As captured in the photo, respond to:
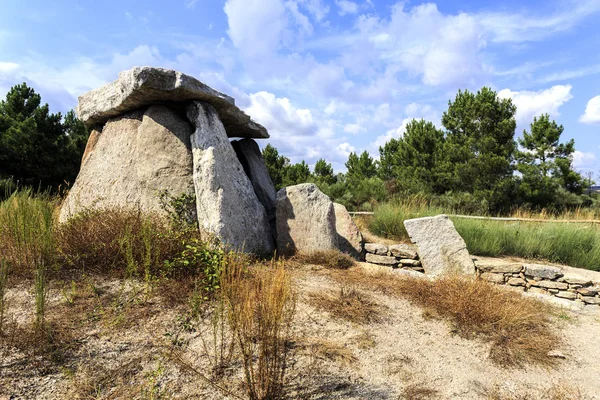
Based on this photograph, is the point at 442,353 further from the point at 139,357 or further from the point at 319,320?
the point at 139,357

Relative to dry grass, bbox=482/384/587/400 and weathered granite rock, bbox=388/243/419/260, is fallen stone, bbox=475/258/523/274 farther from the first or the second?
dry grass, bbox=482/384/587/400

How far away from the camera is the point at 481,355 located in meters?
3.73

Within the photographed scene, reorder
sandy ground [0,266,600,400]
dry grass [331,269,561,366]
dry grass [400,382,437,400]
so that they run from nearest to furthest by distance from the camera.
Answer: sandy ground [0,266,600,400] → dry grass [400,382,437,400] → dry grass [331,269,561,366]

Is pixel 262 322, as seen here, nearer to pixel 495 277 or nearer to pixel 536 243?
pixel 495 277

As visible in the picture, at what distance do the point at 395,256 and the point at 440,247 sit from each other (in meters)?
0.91

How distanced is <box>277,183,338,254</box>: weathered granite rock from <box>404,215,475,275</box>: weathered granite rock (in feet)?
5.05

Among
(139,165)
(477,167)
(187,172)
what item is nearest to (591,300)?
(187,172)

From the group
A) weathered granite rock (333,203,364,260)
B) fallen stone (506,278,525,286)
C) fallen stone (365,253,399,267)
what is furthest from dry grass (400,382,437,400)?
fallen stone (506,278,525,286)

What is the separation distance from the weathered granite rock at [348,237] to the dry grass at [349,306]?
229 centimetres

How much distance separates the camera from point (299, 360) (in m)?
3.13

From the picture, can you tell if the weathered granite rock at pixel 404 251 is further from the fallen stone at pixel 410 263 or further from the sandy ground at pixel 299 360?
the sandy ground at pixel 299 360

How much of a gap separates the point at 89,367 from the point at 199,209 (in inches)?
116

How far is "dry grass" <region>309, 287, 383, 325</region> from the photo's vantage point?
13.2ft

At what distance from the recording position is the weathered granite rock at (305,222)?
6188 millimetres
